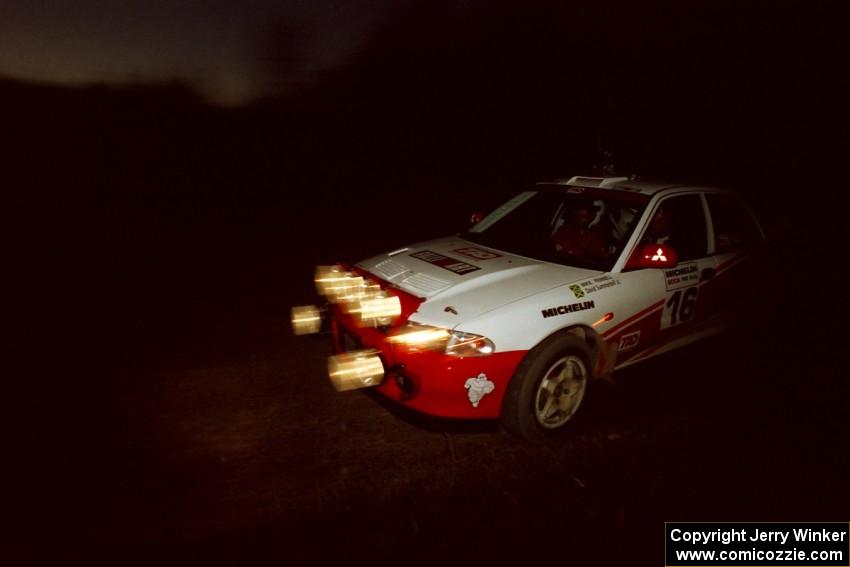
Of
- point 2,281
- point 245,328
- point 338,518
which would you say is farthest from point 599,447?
point 2,281

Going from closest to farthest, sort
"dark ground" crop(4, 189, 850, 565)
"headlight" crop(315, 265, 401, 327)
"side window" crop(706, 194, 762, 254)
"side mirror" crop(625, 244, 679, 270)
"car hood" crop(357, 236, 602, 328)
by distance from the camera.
Answer: "dark ground" crop(4, 189, 850, 565), "car hood" crop(357, 236, 602, 328), "headlight" crop(315, 265, 401, 327), "side mirror" crop(625, 244, 679, 270), "side window" crop(706, 194, 762, 254)

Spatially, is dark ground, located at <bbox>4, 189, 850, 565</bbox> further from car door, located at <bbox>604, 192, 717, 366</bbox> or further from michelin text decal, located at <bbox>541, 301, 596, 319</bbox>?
michelin text decal, located at <bbox>541, 301, 596, 319</bbox>

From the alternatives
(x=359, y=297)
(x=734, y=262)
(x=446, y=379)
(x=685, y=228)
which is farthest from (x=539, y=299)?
(x=734, y=262)

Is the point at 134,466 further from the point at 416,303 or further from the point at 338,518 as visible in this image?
the point at 416,303

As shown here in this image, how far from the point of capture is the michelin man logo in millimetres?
2941

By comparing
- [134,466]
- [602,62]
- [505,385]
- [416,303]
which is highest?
[602,62]

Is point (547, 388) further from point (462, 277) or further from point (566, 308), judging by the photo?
point (462, 277)

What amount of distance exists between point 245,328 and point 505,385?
126 inches

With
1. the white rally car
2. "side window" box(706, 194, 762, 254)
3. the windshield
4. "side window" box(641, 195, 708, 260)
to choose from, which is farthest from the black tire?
"side window" box(706, 194, 762, 254)

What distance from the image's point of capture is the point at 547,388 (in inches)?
128

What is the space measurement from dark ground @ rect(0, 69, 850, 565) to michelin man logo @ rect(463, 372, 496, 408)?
234mm

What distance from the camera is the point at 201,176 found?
47.9 ft

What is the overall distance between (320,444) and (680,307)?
2.89 m

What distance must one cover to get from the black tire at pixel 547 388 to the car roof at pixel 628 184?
4.87 ft
